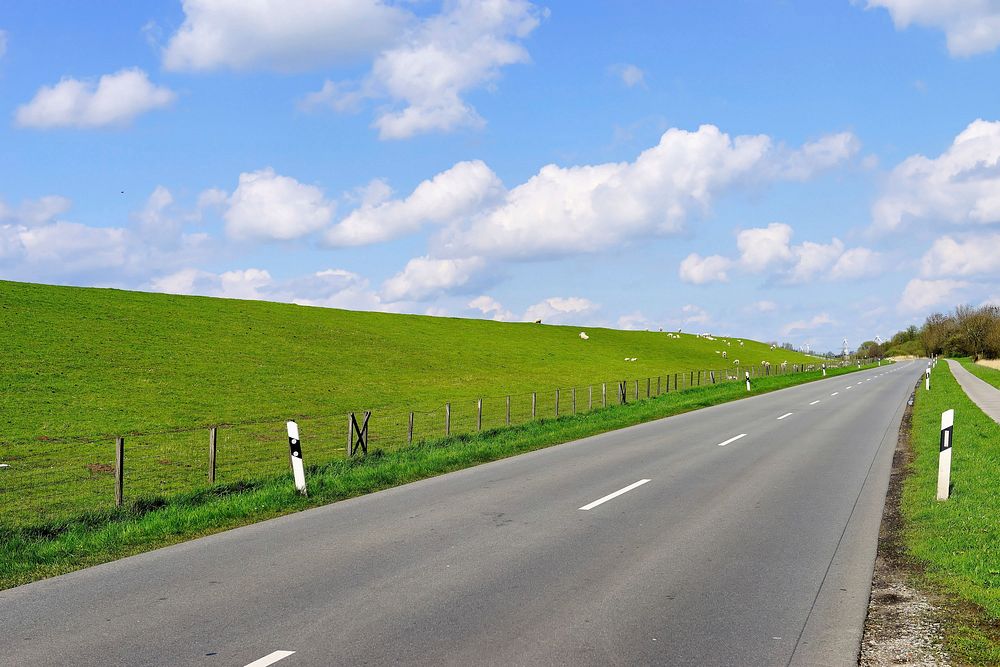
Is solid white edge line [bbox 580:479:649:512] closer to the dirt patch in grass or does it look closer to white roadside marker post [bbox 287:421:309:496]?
the dirt patch in grass

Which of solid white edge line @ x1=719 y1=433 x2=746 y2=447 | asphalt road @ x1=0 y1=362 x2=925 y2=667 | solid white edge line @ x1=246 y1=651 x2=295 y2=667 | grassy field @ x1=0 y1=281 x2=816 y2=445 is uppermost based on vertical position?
grassy field @ x1=0 y1=281 x2=816 y2=445

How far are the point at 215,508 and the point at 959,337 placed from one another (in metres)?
154

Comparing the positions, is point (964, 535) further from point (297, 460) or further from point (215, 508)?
point (215, 508)

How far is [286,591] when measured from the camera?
7.01 m

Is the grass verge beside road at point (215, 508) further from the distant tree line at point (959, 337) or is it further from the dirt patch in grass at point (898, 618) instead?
the distant tree line at point (959, 337)

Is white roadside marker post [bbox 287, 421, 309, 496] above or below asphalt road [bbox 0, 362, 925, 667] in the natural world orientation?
above

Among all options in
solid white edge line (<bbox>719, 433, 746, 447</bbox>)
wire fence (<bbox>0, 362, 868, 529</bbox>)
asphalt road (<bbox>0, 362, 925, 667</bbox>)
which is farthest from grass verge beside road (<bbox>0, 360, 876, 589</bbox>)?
solid white edge line (<bbox>719, 433, 746, 447</bbox>)

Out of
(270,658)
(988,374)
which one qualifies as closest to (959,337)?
(988,374)

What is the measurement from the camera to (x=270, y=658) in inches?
210

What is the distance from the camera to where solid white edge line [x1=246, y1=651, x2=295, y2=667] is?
5.21 m

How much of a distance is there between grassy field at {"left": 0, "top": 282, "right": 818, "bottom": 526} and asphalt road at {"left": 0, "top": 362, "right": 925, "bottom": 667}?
15.1ft

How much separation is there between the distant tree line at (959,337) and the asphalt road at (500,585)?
10089 cm

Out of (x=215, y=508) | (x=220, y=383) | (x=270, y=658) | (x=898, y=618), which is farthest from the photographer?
(x=220, y=383)

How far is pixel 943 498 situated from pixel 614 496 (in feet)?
15.0
